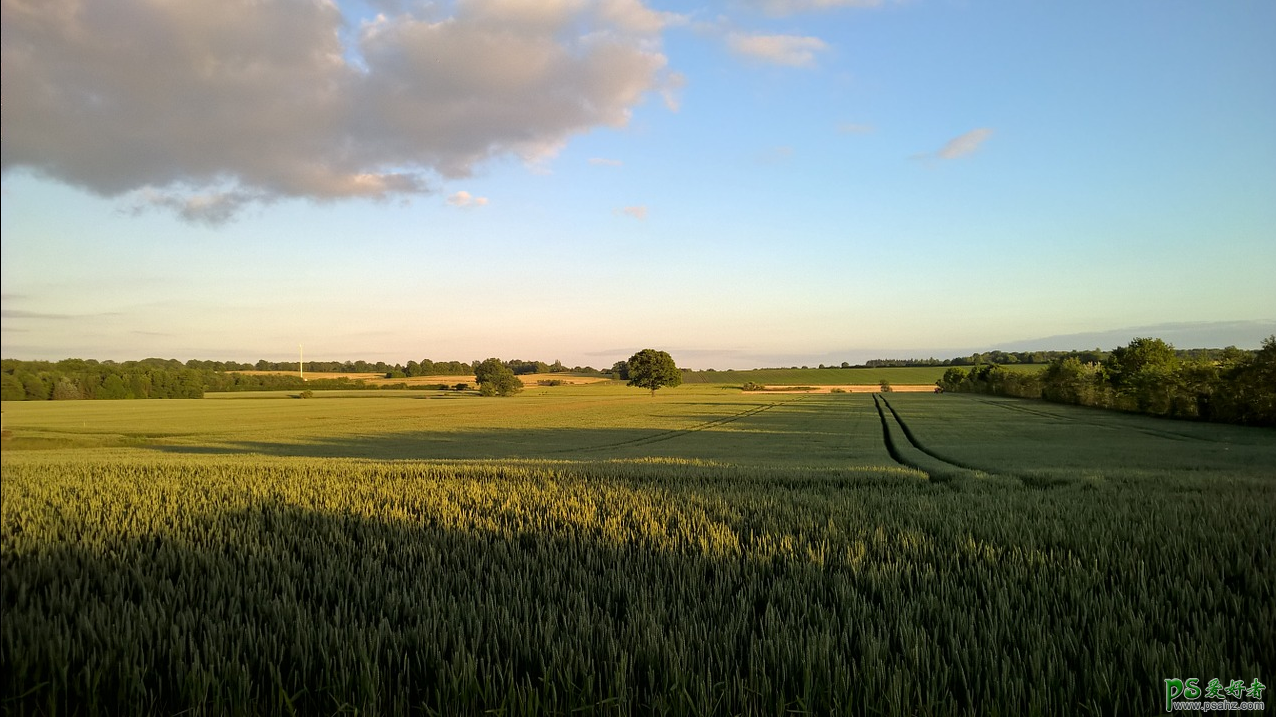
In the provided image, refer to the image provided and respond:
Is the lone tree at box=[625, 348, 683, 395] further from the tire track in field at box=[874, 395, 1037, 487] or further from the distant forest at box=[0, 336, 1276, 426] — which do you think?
the tire track in field at box=[874, 395, 1037, 487]

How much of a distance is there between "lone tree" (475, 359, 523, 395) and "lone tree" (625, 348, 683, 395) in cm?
2377

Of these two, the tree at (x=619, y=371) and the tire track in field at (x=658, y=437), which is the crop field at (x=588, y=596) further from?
the tree at (x=619, y=371)

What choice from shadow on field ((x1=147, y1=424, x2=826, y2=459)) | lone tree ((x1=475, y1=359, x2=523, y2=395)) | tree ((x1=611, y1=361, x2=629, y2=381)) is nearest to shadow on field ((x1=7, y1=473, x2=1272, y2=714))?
shadow on field ((x1=147, y1=424, x2=826, y2=459))

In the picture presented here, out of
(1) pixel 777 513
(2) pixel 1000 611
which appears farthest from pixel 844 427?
(2) pixel 1000 611

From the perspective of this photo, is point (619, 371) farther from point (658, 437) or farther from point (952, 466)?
point (952, 466)

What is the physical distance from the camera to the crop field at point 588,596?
324 centimetres

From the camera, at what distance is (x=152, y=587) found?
4.57 meters

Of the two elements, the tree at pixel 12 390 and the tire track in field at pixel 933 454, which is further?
the tire track in field at pixel 933 454

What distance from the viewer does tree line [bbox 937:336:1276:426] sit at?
5075 centimetres

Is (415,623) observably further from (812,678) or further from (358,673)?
(812,678)

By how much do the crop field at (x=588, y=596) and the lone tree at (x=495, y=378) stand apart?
10263 centimetres

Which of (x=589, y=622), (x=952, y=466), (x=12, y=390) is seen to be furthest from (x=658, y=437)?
(x=12, y=390)

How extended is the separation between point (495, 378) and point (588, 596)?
110451mm

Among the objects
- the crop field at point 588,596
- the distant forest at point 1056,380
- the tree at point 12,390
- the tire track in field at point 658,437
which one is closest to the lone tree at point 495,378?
the distant forest at point 1056,380
